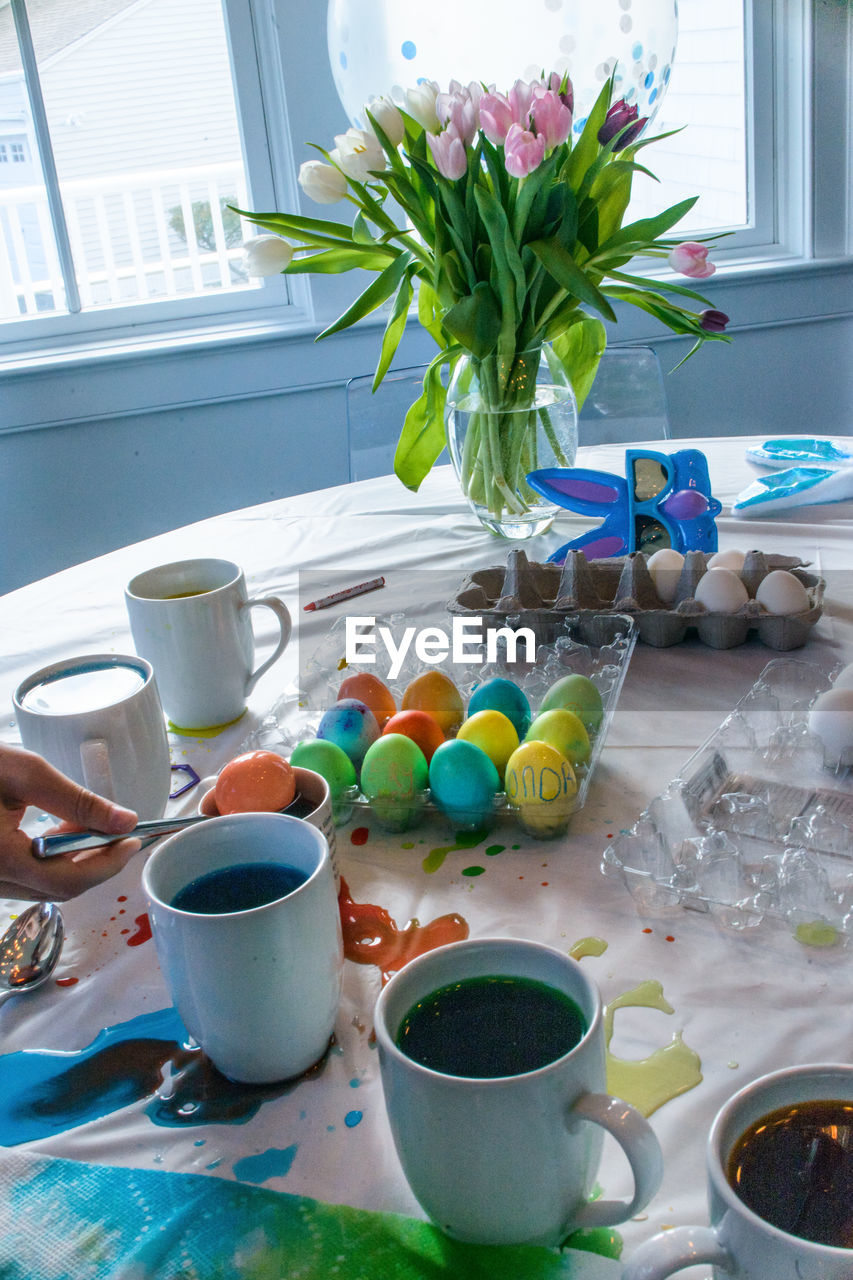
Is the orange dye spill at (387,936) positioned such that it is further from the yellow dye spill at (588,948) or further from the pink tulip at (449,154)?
the pink tulip at (449,154)

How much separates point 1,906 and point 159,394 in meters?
1.70

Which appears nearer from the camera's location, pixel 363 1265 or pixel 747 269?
pixel 363 1265

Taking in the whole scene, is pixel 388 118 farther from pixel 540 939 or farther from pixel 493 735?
pixel 540 939

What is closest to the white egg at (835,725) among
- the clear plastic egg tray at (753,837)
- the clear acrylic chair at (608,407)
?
the clear plastic egg tray at (753,837)

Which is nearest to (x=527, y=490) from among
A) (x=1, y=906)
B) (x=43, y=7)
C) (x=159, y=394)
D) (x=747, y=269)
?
(x=1, y=906)

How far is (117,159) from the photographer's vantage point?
2.14 m

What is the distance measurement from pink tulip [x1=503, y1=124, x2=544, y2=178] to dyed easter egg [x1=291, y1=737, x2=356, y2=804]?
0.52 meters

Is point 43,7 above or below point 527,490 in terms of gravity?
above

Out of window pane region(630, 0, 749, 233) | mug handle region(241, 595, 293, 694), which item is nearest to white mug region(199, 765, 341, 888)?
mug handle region(241, 595, 293, 694)

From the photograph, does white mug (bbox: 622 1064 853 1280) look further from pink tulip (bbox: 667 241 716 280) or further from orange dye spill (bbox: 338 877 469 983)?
pink tulip (bbox: 667 241 716 280)

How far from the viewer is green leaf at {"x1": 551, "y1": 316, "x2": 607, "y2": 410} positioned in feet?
3.96

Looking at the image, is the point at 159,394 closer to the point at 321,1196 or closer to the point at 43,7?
the point at 43,7

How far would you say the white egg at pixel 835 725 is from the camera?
0.66 meters

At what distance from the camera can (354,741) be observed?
699 mm
